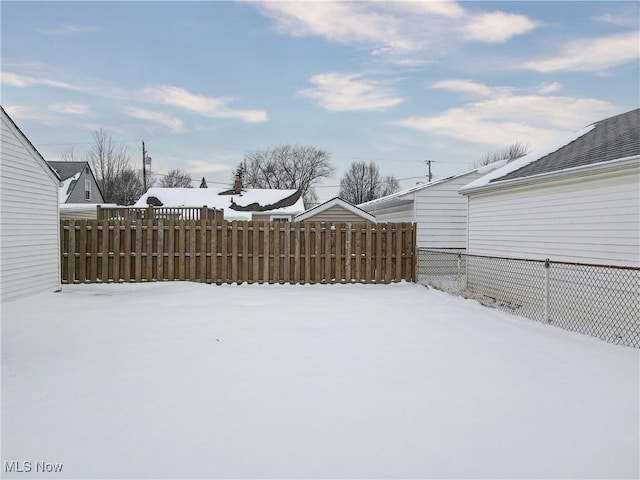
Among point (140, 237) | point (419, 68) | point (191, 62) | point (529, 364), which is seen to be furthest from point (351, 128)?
point (529, 364)

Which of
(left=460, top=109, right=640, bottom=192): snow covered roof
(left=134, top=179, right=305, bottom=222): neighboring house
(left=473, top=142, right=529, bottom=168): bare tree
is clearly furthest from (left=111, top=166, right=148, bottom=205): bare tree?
(left=460, top=109, right=640, bottom=192): snow covered roof

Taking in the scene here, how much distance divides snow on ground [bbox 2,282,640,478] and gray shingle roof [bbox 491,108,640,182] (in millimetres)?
3169

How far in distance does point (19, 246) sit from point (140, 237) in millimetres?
2480

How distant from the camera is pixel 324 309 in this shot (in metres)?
7.00

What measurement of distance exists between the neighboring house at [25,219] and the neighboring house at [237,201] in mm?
13896

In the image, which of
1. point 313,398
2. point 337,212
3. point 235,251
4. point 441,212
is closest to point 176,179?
point 337,212

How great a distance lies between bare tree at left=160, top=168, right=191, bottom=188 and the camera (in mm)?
50688

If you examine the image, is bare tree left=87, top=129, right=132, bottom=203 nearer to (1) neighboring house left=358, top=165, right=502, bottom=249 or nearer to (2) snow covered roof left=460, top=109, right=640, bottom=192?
(1) neighboring house left=358, top=165, right=502, bottom=249

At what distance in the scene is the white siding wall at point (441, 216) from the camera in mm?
12430

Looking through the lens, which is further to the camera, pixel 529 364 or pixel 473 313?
pixel 473 313

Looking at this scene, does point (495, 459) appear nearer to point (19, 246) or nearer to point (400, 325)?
point (400, 325)

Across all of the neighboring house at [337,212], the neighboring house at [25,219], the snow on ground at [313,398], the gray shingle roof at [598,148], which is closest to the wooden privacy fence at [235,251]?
the neighboring house at [25,219]

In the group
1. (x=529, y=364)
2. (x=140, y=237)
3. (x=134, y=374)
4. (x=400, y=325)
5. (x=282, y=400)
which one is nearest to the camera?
(x=282, y=400)

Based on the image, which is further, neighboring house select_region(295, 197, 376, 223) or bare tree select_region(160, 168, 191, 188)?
bare tree select_region(160, 168, 191, 188)
